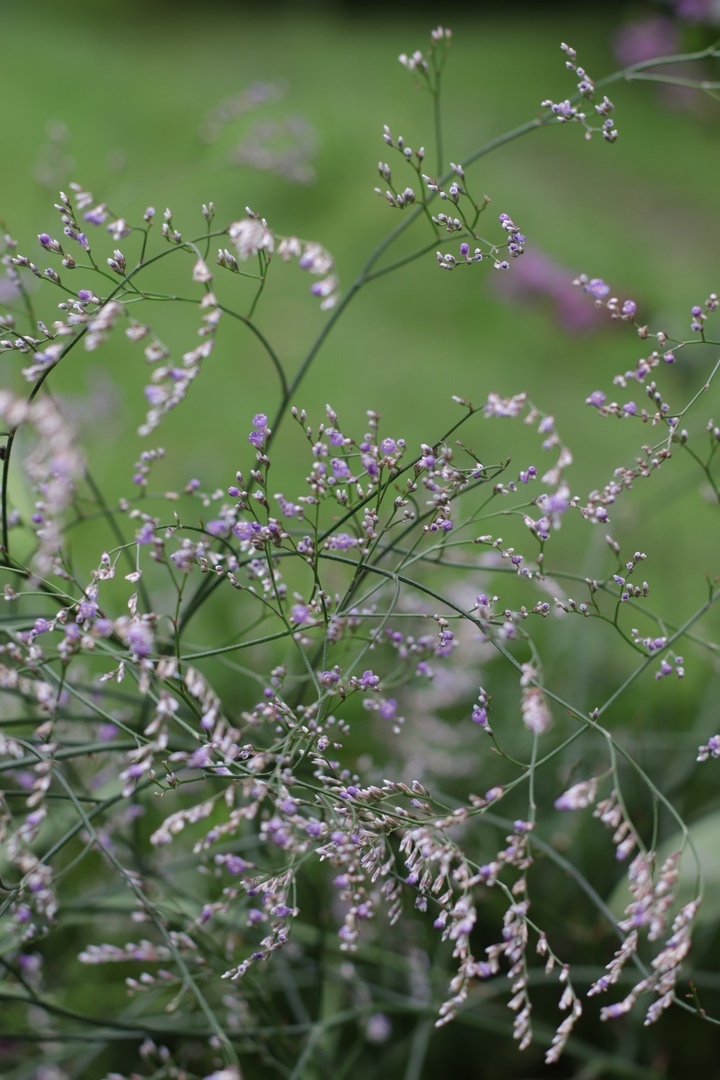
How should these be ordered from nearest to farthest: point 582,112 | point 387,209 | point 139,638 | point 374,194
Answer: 1. point 139,638
2. point 582,112
3. point 387,209
4. point 374,194

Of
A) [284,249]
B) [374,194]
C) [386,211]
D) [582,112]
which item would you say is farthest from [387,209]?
[284,249]

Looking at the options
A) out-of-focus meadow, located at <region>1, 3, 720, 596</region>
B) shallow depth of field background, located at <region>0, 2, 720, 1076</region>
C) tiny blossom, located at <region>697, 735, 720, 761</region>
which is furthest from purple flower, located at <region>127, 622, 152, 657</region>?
out-of-focus meadow, located at <region>1, 3, 720, 596</region>

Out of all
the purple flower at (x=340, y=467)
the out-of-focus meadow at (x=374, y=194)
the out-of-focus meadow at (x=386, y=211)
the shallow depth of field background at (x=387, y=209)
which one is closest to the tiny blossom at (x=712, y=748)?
the purple flower at (x=340, y=467)

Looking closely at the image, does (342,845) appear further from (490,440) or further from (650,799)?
(490,440)

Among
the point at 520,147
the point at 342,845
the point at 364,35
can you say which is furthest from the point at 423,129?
the point at 342,845

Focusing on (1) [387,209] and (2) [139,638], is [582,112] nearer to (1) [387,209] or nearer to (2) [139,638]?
(2) [139,638]

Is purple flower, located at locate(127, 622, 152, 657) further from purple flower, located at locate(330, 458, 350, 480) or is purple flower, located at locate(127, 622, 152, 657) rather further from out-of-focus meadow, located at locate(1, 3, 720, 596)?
out-of-focus meadow, located at locate(1, 3, 720, 596)

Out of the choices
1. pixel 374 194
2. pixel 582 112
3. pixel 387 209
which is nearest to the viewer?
pixel 582 112

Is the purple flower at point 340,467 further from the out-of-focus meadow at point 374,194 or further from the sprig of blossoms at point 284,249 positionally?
the out-of-focus meadow at point 374,194

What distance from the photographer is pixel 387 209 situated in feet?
11.0

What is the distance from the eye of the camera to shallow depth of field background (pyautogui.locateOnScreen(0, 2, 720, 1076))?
2492 millimetres

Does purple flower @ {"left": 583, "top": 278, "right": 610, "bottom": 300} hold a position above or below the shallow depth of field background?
below

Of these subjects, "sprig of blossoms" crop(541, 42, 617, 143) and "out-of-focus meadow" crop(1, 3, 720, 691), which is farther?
"out-of-focus meadow" crop(1, 3, 720, 691)

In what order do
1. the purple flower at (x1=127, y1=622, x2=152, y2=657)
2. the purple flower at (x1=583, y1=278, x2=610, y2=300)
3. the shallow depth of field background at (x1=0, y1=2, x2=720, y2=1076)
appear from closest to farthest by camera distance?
the purple flower at (x1=127, y1=622, x2=152, y2=657), the purple flower at (x1=583, y1=278, x2=610, y2=300), the shallow depth of field background at (x1=0, y1=2, x2=720, y2=1076)
